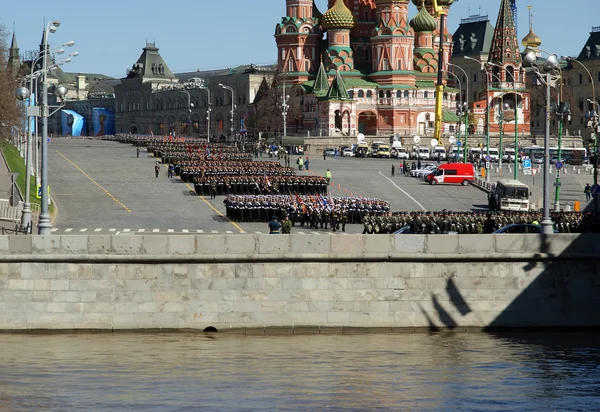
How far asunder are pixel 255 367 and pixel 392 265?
16.8 ft

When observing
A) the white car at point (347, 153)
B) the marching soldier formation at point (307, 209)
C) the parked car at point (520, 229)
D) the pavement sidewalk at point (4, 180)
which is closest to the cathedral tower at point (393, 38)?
the white car at point (347, 153)

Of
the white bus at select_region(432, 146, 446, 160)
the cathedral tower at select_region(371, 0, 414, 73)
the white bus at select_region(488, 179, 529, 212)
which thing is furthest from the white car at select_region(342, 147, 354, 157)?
the white bus at select_region(488, 179, 529, 212)

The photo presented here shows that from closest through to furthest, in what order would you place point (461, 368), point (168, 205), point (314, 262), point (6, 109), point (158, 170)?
point (461, 368)
point (314, 262)
point (168, 205)
point (6, 109)
point (158, 170)

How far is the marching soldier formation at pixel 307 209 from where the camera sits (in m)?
50.0

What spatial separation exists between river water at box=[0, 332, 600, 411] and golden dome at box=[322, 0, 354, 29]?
347ft

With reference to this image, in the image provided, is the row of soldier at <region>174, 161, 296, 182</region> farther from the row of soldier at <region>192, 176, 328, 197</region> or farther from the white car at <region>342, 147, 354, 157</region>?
the white car at <region>342, 147, 354, 157</region>

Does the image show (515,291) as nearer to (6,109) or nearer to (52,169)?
(6,109)

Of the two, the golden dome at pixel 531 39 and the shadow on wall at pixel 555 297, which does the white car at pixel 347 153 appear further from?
the shadow on wall at pixel 555 297

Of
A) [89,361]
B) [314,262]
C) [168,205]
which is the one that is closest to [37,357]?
[89,361]

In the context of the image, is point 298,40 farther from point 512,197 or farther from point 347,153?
point 512,197

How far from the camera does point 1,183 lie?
59.4 m

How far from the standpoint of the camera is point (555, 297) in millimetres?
30312

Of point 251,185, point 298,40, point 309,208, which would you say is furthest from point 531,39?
point 309,208

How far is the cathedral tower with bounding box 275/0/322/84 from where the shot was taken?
134 m
